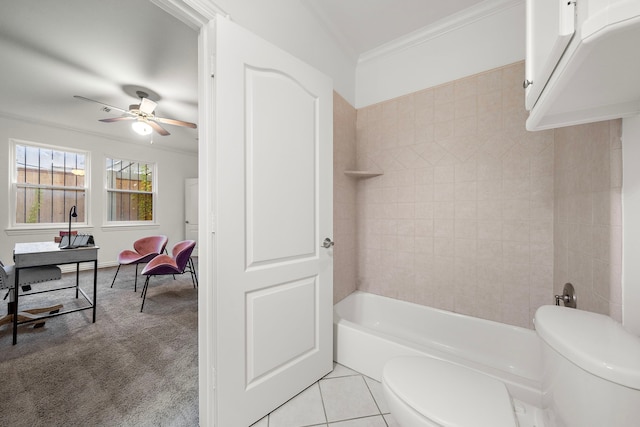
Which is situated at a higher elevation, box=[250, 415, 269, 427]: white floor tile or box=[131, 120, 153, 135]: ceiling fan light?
box=[131, 120, 153, 135]: ceiling fan light

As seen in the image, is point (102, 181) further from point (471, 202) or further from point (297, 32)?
point (471, 202)

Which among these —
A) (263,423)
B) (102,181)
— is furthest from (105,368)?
(102,181)

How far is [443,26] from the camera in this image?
6.11ft

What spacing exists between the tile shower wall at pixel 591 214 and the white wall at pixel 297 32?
1616 millimetres

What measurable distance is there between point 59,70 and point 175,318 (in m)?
2.78

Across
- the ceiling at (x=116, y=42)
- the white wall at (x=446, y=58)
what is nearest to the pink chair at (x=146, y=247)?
the ceiling at (x=116, y=42)

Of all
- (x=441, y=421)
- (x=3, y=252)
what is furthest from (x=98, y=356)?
(x=3, y=252)

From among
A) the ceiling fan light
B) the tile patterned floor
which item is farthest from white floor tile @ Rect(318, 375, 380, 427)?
the ceiling fan light

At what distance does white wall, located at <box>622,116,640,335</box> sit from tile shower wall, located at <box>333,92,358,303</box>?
1.51m

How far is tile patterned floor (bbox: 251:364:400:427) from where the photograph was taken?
48.1 inches

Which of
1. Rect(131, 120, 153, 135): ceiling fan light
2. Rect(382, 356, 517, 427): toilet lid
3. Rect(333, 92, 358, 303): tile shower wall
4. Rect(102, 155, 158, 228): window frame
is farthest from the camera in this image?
Rect(102, 155, 158, 228): window frame

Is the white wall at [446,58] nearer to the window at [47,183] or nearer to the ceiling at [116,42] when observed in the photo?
the ceiling at [116,42]

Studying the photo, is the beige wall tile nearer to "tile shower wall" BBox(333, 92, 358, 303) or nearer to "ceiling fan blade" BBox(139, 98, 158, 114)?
"tile shower wall" BBox(333, 92, 358, 303)

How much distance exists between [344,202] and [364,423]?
150 centimetres
